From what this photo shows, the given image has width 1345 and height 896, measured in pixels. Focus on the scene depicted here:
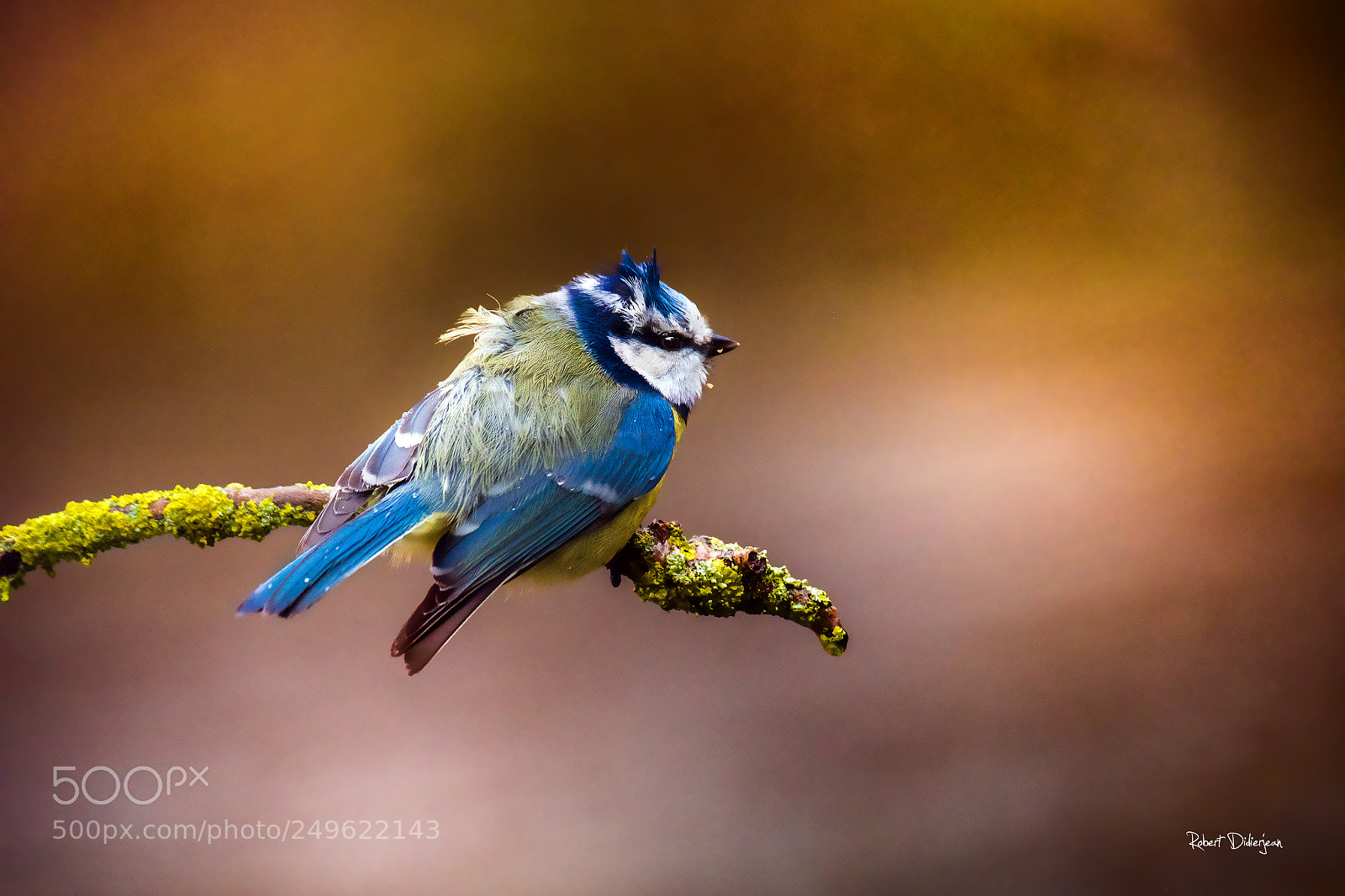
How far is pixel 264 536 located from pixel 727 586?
53 centimetres

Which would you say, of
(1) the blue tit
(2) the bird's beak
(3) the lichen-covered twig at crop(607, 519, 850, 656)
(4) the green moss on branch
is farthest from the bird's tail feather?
(2) the bird's beak

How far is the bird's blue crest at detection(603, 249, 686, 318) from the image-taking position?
105 cm

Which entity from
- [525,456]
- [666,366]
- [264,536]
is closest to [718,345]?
[666,366]

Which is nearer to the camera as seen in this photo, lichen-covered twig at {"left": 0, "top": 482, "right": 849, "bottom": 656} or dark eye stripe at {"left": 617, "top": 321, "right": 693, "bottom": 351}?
lichen-covered twig at {"left": 0, "top": 482, "right": 849, "bottom": 656}

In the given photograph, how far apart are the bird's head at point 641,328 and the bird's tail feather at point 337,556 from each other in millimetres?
299

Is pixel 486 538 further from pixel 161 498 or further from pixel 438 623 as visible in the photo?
pixel 161 498

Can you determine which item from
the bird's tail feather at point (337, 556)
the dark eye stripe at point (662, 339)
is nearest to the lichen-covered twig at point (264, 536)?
the bird's tail feather at point (337, 556)

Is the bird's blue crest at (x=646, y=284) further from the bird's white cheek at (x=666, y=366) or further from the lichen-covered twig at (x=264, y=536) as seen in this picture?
the lichen-covered twig at (x=264, y=536)

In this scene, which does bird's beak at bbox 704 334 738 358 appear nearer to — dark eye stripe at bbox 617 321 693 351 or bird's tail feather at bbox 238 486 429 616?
dark eye stripe at bbox 617 321 693 351

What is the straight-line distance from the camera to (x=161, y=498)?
0.94m

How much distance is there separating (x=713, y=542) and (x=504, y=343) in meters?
0.36

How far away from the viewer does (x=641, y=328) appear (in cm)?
107

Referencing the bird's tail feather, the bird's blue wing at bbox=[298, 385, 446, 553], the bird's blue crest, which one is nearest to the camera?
the bird's tail feather

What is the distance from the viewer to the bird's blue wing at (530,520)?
0.91 meters
